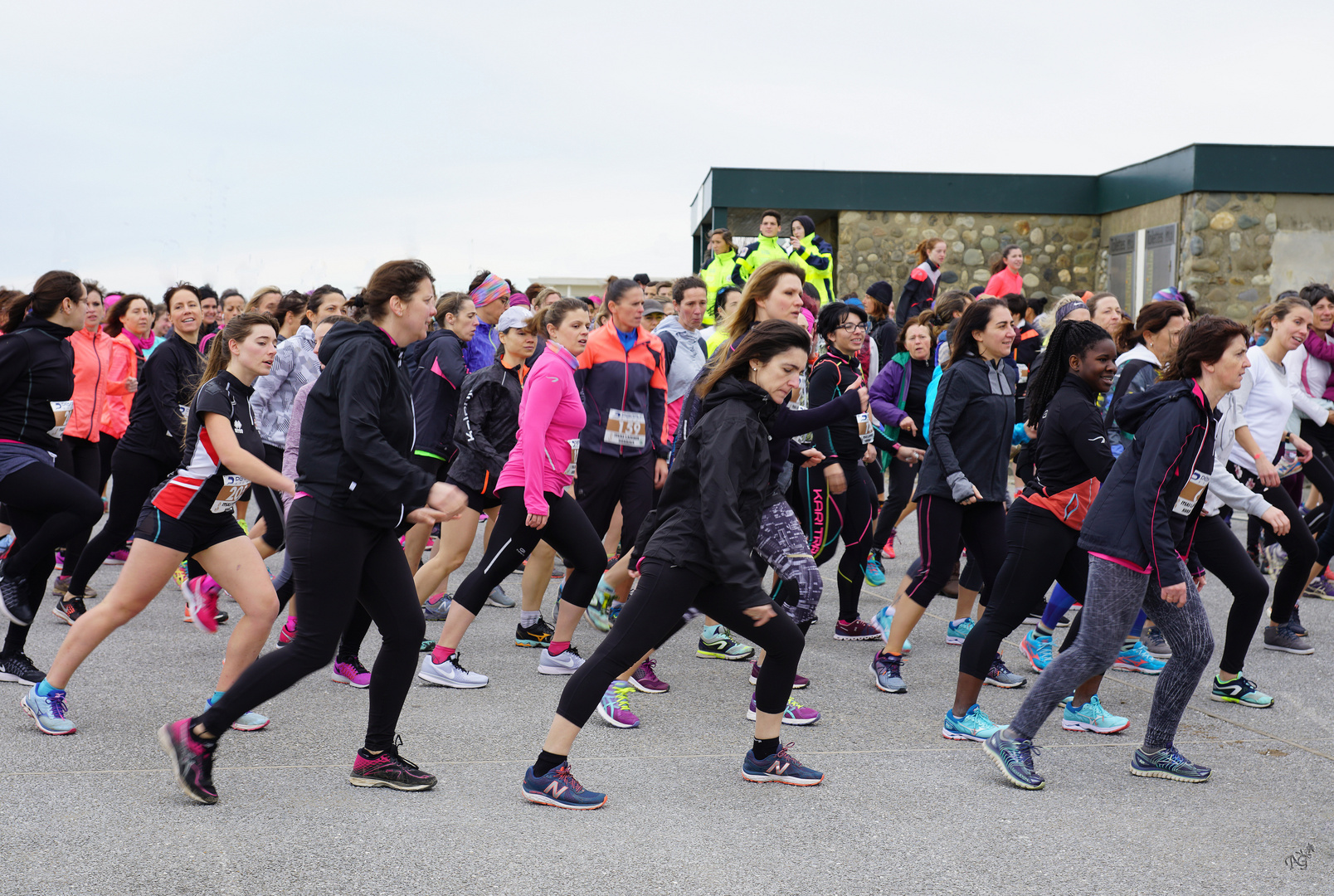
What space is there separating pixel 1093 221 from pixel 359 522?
55.6ft

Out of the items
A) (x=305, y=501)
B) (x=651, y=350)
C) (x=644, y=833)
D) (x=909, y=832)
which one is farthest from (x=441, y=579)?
(x=909, y=832)

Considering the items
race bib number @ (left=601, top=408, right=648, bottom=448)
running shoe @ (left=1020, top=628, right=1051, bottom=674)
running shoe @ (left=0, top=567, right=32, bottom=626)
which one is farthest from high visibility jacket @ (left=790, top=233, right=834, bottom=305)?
running shoe @ (left=0, top=567, right=32, bottom=626)

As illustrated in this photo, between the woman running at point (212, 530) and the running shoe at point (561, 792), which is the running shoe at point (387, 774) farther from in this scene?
the woman running at point (212, 530)

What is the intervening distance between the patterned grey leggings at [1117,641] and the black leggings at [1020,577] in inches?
20.8

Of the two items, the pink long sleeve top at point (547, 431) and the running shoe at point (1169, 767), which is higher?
the pink long sleeve top at point (547, 431)

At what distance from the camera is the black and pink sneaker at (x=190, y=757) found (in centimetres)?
404

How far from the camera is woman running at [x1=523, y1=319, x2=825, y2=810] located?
4.02 m

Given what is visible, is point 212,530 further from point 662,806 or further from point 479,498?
point 662,806

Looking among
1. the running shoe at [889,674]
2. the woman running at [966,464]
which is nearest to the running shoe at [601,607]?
the running shoe at [889,674]

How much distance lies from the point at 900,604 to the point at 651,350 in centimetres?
204

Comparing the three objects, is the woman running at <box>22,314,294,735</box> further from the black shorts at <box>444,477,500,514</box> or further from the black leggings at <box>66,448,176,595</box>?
the black leggings at <box>66,448,176,595</box>

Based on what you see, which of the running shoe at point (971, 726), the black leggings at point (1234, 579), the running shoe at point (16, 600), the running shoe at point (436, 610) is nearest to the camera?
the running shoe at point (971, 726)

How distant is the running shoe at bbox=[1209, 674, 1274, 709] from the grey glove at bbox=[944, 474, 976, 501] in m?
1.65

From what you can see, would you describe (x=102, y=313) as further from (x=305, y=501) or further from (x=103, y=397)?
(x=305, y=501)
